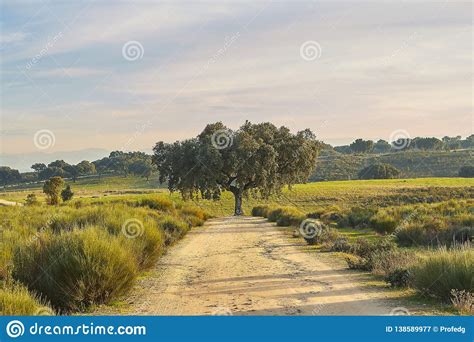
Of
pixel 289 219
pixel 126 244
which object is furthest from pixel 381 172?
pixel 126 244

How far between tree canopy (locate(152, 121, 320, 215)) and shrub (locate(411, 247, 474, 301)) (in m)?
34.2

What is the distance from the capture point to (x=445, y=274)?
414 inches

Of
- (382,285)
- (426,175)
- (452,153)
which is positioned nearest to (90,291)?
(382,285)

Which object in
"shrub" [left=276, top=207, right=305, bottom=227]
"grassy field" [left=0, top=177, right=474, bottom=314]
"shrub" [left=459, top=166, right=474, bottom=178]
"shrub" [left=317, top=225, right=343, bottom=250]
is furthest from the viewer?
"shrub" [left=459, top=166, right=474, bottom=178]

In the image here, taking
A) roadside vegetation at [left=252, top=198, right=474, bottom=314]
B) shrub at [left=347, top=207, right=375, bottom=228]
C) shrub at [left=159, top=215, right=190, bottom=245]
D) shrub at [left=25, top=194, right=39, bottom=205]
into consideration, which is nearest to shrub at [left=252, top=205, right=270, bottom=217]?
roadside vegetation at [left=252, top=198, right=474, bottom=314]

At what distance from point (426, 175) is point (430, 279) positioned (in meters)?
110

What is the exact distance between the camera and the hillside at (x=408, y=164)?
381 feet

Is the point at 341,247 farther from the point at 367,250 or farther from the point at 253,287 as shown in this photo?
the point at 253,287

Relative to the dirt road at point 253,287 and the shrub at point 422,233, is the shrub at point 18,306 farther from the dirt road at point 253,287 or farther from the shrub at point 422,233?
the shrub at point 422,233

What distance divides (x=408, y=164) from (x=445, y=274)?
121 metres

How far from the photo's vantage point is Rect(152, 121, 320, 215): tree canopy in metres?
45.6

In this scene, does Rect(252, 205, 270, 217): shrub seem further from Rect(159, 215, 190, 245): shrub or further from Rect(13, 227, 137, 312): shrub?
Rect(13, 227, 137, 312): shrub

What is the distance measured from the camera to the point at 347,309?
31.1 ft
